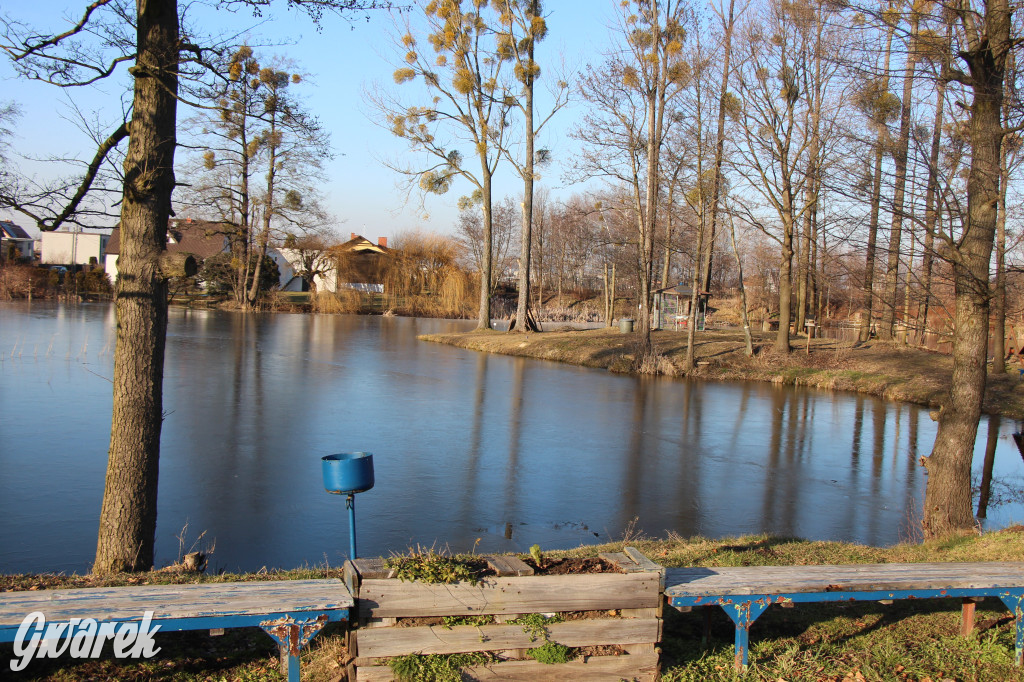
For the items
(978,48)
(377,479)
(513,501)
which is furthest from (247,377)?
(978,48)

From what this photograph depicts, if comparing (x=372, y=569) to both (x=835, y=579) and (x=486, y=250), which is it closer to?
(x=835, y=579)

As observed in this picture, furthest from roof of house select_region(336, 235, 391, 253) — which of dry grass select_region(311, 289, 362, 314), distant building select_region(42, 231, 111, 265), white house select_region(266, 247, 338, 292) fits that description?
distant building select_region(42, 231, 111, 265)

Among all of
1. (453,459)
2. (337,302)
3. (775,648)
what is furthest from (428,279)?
(775,648)

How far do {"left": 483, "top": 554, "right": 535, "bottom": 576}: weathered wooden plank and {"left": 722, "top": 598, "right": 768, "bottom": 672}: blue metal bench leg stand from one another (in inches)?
40.9

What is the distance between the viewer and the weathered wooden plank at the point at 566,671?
137 inches

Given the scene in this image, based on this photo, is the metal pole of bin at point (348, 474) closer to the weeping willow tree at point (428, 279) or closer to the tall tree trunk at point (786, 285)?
the tall tree trunk at point (786, 285)

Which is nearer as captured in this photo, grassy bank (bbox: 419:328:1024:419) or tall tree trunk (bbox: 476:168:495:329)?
grassy bank (bbox: 419:328:1024:419)

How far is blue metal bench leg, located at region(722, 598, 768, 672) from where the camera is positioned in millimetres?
3957

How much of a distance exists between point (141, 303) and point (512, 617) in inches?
138

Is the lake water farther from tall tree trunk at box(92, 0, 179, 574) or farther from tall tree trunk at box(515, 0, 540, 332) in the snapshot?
tall tree trunk at box(515, 0, 540, 332)

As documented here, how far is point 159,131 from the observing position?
18.4 feet

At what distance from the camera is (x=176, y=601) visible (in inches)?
139

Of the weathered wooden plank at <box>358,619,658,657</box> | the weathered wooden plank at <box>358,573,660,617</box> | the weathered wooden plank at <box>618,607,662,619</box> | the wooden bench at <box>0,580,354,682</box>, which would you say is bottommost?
the weathered wooden plank at <box>358,619,658,657</box>

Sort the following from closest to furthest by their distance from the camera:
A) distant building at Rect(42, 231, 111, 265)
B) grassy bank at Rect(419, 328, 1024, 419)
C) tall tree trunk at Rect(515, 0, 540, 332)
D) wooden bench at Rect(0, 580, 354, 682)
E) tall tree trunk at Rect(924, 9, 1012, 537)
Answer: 1. wooden bench at Rect(0, 580, 354, 682)
2. tall tree trunk at Rect(924, 9, 1012, 537)
3. grassy bank at Rect(419, 328, 1024, 419)
4. tall tree trunk at Rect(515, 0, 540, 332)
5. distant building at Rect(42, 231, 111, 265)
